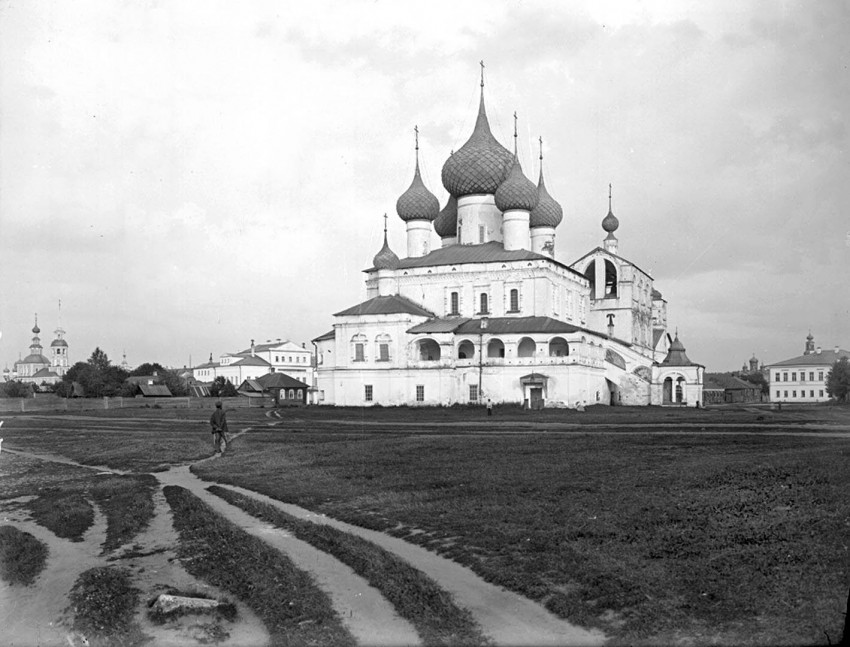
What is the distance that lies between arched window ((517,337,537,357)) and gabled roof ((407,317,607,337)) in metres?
1.27

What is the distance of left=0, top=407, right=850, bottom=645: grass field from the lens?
A: 740 cm

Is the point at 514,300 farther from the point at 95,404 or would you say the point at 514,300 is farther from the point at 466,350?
the point at 95,404

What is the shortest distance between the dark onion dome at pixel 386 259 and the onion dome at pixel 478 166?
7027mm

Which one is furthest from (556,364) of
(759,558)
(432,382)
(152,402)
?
(759,558)

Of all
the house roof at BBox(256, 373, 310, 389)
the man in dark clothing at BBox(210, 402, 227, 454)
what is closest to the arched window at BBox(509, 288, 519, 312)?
the house roof at BBox(256, 373, 310, 389)

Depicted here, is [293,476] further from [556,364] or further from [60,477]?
[556,364]

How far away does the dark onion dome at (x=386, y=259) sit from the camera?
2419 inches

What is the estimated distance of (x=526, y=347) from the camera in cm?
5644

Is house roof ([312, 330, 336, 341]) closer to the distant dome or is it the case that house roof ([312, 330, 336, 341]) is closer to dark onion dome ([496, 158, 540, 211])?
dark onion dome ([496, 158, 540, 211])

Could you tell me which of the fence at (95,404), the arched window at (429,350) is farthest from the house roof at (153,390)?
the arched window at (429,350)

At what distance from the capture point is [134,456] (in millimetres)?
22062

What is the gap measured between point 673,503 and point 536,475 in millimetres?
4057

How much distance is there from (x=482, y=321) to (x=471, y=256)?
8.53 m

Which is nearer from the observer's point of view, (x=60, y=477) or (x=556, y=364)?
(x=60, y=477)
